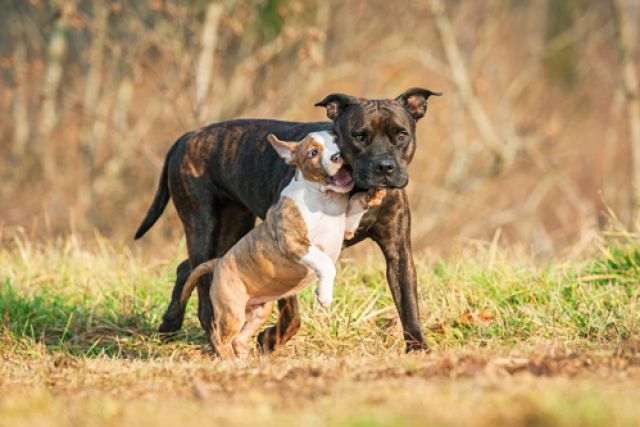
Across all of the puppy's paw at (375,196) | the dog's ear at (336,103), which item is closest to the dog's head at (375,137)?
the dog's ear at (336,103)

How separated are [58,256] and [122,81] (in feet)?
25.0

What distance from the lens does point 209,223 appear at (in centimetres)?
688

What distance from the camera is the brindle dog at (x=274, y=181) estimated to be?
5.59 metres

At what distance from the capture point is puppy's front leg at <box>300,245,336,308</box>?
532 cm

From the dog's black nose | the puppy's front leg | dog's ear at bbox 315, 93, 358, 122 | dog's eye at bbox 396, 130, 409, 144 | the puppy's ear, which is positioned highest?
dog's ear at bbox 315, 93, 358, 122

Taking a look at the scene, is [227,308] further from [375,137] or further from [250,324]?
[375,137]

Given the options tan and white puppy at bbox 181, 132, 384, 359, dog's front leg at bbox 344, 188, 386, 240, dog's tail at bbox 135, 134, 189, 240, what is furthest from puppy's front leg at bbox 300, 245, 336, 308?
dog's tail at bbox 135, 134, 189, 240

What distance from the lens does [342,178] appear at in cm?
555

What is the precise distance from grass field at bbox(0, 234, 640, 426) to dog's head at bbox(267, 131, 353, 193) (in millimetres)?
916

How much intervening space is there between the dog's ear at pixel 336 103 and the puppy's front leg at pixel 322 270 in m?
0.84

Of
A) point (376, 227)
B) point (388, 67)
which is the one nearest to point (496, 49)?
point (388, 67)

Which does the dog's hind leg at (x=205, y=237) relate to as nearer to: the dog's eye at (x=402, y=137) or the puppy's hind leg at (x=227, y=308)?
the puppy's hind leg at (x=227, y=308)

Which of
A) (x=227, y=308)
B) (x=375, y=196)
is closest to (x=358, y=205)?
(x=375, y=196)

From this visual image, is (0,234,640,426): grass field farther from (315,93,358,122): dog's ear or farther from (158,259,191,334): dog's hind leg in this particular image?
(315,93,358,122): dog's ear
